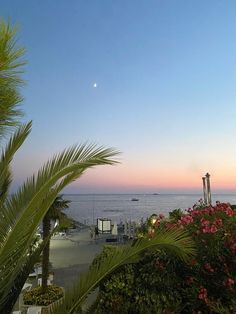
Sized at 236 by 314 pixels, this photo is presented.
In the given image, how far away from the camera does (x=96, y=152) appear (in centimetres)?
372

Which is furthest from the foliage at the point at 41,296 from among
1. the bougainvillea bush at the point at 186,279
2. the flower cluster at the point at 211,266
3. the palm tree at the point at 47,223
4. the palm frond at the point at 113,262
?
the palm frond at the point at 113,262

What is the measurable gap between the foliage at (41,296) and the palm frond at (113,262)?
26.3 ft

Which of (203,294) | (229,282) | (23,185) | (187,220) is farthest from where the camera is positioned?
(187,220)

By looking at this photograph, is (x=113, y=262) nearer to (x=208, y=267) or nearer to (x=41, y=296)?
(x=208, y=267)

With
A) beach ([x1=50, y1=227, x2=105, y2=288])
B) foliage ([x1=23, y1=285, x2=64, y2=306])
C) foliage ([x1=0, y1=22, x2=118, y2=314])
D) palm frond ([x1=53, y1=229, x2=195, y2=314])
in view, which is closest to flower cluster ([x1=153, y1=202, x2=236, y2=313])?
palm frond ([x1=53, y1=229, x2=195, y2=314])

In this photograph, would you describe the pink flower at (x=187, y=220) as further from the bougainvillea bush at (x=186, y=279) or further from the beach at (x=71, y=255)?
the beach at (x=71, y=255)

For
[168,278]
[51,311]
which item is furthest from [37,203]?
[168,278]

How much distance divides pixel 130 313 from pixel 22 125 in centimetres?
347

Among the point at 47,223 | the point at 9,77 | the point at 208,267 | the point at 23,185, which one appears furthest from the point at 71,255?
the point at 9,77

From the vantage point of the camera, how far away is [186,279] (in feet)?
17.8

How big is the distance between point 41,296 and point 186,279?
25.8ft

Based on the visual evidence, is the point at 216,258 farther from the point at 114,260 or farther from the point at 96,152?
the point at 96,152

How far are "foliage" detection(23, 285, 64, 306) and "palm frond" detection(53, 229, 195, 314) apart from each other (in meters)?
8.02

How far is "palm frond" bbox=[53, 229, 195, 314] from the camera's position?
3.84 metres
